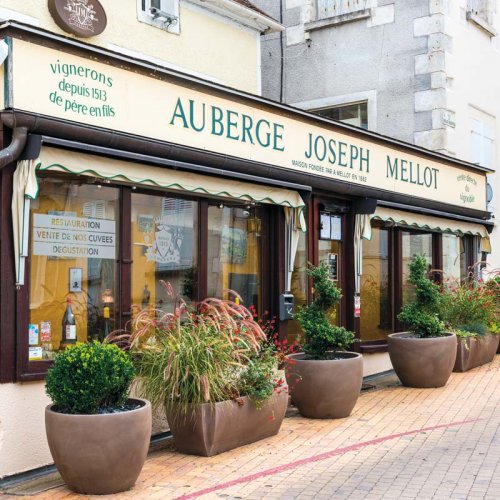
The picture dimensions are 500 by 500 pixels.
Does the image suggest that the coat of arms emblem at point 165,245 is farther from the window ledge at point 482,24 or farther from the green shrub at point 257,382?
the window ledge at point 482,24

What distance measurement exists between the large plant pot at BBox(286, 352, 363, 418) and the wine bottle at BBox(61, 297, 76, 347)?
2.38m

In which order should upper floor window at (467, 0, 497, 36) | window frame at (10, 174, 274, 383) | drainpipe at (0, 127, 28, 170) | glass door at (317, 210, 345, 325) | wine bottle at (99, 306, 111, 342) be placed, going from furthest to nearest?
1. upper floor window at (467, 0, 497, 36)
2. glass door at (317, 210, 345, 325)
3. wine bottle at (99, 306, 111, 342)
4. window frame at (10, 174, 274, 383)
5. drainpipe at (0, 127, 28, 170)

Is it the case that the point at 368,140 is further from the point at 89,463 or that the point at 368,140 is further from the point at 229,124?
the point at 89,463

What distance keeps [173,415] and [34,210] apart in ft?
7.19

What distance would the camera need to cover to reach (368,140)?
1085 centimetres

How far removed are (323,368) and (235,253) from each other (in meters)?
1.80

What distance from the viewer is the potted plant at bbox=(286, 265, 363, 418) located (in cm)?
806

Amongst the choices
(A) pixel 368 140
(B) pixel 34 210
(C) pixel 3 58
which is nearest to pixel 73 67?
(C) pixel 3 58

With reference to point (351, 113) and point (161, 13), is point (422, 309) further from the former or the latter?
point (351, 113)

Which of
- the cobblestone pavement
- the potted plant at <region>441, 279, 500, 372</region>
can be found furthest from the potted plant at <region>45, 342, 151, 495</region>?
the potted plant at <region>441, 279, 500, 372</region>

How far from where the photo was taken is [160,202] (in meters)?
7.95

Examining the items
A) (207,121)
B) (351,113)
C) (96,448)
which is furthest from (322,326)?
(351,113)

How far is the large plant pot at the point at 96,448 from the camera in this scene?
17.9ft

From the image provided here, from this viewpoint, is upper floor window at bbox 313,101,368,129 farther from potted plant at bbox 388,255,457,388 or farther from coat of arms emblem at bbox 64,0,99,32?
coat of arms emblem at bbox 64,0,99,32
